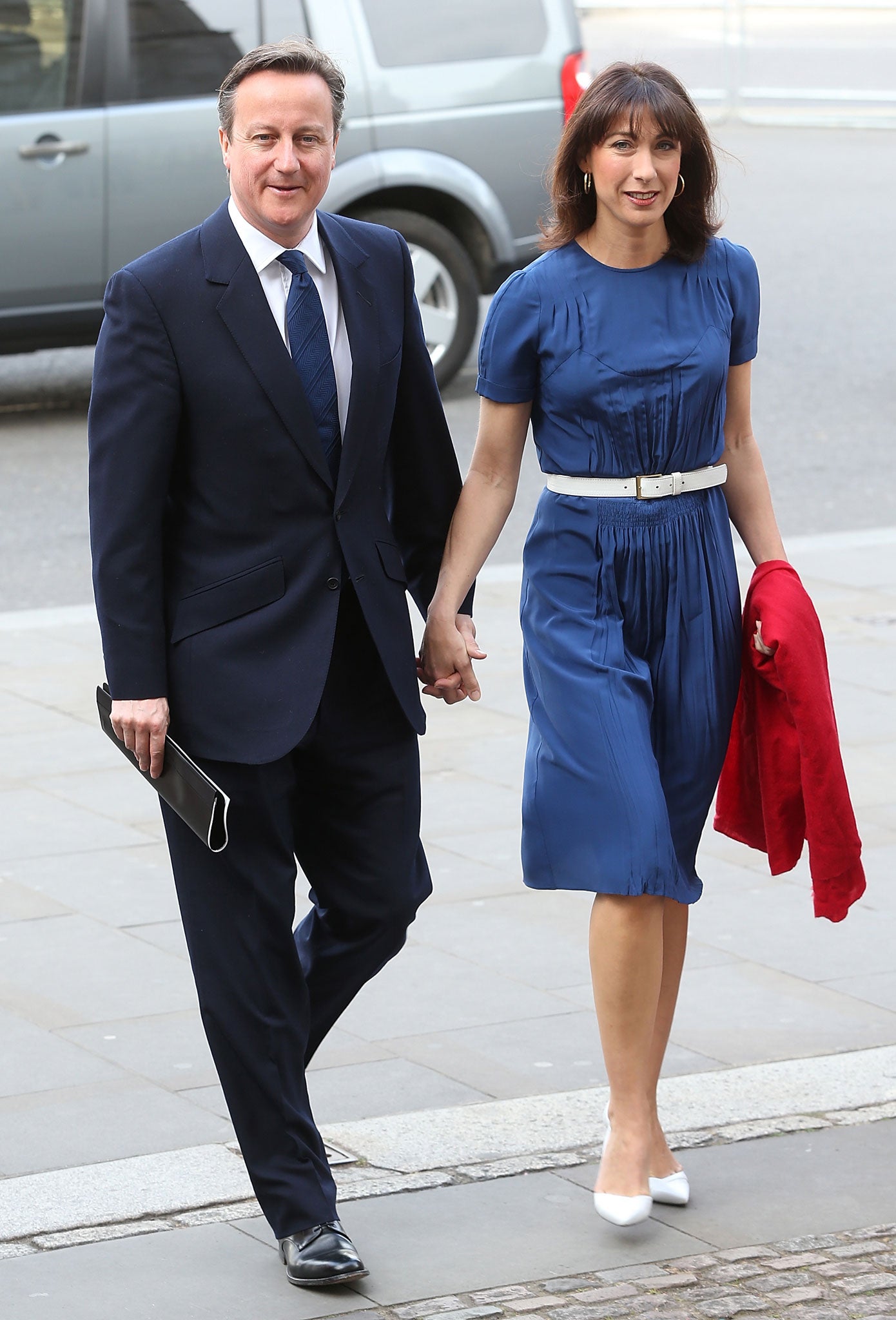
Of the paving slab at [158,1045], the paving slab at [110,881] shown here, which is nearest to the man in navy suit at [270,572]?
the paving slab at [158,1045]

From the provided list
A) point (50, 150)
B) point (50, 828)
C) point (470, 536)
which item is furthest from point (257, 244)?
point (50, 150)

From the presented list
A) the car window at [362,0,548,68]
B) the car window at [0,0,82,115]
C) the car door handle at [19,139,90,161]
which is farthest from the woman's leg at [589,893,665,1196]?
the car window at [362,0,548,68]

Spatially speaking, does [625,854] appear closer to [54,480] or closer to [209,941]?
[209,941]

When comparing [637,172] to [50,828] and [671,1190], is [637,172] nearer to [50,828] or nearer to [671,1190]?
[671,1190]

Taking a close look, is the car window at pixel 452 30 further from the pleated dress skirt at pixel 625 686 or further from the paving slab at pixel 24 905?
the pleated dress skirt at pixel 625 686

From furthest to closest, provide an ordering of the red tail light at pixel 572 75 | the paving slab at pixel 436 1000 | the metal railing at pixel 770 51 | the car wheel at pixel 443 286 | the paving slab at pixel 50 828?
the metal railing at pixel 770 51, the red tail light at pixel 572 75, the car wheel at pixel 443 286, the paving slab at pixel 50 828, the paving slab at pixel 436 1000

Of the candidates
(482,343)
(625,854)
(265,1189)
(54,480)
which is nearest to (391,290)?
(482,343)

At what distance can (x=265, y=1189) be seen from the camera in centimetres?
363

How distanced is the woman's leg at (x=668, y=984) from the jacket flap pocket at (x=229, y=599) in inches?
36.2

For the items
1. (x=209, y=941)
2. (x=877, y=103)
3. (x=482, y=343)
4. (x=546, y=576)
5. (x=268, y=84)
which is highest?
(x=268, y=84)

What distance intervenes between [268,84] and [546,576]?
0.94 metres

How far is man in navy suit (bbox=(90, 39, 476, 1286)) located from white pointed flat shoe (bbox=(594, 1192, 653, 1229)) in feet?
1.47

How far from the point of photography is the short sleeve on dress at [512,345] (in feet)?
12.6

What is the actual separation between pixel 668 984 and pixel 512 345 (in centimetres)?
114
